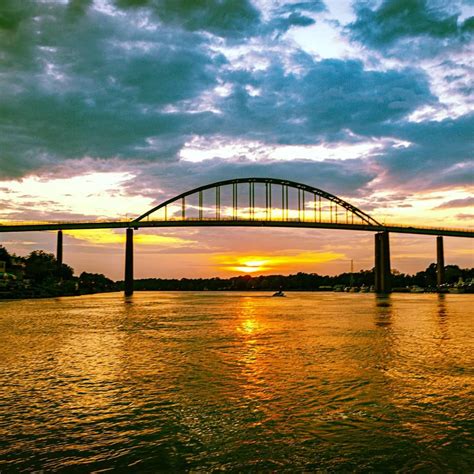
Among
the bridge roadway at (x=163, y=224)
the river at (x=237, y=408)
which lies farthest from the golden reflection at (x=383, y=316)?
the bridge roadway at (x=163, y=224)

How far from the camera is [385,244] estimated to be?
11750 centimetres

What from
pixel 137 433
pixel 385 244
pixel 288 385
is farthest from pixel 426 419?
pixel 385 244

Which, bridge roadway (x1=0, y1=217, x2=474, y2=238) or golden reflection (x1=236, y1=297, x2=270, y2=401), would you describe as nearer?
golden reflection (x1=236, y1=297, x2=270, y2=401)

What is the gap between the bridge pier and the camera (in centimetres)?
11716

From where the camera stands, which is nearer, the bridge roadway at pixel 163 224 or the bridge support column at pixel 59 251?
the bridge roadway at pixel 163 224

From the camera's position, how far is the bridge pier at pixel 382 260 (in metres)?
117

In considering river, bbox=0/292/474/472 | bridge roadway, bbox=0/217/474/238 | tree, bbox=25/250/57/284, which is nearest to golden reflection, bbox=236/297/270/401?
river, bbox=0/292/474/472

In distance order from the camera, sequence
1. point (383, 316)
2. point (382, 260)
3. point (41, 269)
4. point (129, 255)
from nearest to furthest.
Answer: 1. point (383, 316)
2. point (129, 255)
3. point (382, 260)
4. point (41, 269)

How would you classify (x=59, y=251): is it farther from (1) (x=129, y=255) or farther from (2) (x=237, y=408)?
(2) (x=237, y=408)

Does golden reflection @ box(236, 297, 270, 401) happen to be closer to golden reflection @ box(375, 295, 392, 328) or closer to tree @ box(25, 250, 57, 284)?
golden reflection @ box(375, 295, 392, 328)

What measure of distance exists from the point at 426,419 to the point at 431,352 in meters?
11.3

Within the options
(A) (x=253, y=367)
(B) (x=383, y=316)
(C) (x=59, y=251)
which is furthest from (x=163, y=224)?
(A) (x=253, y=367)

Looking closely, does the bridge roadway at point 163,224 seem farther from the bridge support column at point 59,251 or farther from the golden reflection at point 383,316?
the golden reflection at point 383,316

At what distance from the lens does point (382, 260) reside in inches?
4614
